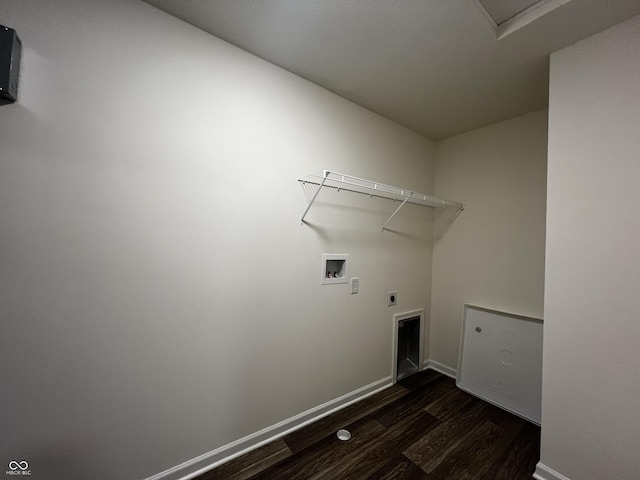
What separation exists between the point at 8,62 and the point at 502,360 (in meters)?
3.51

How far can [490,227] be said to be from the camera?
7.40 feet

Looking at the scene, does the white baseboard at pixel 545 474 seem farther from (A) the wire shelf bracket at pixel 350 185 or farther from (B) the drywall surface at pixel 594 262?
(A) the wire shelf bracket at pixel 350 185

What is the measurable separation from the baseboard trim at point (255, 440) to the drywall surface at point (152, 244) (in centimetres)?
4

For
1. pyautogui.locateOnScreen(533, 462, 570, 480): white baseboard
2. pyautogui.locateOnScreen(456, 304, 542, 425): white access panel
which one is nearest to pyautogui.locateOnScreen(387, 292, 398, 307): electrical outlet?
pyautogui.locateOnScreen(456, 304, 542, 425): white access panel

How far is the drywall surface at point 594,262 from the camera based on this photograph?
116 cm

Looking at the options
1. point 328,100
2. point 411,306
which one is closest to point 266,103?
point 328,100

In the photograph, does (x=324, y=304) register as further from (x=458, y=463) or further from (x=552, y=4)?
(x=552, y=4)

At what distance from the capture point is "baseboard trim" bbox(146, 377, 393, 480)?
4.29ft

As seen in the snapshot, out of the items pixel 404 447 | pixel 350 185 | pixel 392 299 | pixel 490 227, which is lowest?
pixel 404 447

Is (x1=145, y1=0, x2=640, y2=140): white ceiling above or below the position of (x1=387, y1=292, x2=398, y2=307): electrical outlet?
above

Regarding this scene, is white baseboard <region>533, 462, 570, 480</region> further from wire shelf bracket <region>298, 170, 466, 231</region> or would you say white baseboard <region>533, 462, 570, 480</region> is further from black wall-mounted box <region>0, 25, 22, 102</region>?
black wall-mounted box <region>0, 25, 22, 102</region>

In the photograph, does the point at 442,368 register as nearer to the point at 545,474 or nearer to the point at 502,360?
the point at 502,360

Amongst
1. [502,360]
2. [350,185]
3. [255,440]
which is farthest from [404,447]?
[350,185]

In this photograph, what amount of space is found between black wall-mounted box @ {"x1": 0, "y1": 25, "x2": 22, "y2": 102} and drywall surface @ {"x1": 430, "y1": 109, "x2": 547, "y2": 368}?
3.09 m
